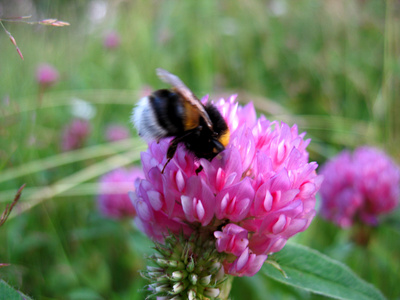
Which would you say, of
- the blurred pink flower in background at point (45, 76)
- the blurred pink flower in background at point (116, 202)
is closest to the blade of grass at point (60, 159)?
the blurred pink flower in background at point (116, 202)

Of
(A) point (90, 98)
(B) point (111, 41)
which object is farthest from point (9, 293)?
(B) point (111, 41)

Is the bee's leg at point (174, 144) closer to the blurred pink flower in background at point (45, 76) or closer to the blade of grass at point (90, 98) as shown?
the blade of grass at point (90, 98)

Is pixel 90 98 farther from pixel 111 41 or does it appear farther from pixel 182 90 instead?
pixel 182 90

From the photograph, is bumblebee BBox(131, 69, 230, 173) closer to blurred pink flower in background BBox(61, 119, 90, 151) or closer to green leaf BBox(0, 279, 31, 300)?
green leaf BBox(0, 279, 31, 300)

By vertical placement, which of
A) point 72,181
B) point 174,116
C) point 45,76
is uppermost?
point 174,116

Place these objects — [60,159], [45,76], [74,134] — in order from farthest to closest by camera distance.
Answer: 1. [45,76]
2. [74,134]
3. [60,159]

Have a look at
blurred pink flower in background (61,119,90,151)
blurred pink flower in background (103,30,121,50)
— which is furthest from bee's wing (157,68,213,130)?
blurred pink flower in background (103,30,121,50)
